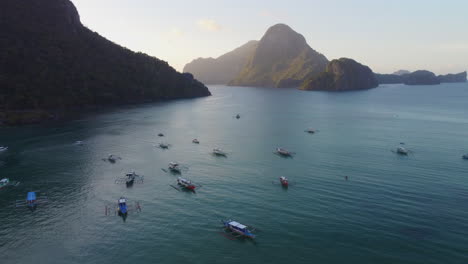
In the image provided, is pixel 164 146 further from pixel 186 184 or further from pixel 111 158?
pixel 186 184

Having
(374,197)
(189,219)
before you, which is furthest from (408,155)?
(189,219)

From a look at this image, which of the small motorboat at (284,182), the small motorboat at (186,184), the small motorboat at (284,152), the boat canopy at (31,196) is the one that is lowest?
the boat canopy at (31,196)

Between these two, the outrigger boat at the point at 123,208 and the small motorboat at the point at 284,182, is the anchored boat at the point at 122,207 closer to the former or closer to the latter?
the outrigger boat at the point at 123,208

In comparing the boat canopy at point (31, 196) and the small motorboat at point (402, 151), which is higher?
the small motorboat at point (402, 151)

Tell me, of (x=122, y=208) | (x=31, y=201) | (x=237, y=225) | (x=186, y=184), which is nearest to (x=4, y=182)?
(x=31, y=201)

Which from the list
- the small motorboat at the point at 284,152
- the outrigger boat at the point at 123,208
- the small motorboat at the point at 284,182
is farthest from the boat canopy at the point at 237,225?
the small motorboat at the point at 284,152

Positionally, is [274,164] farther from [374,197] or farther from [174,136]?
[174,136]
